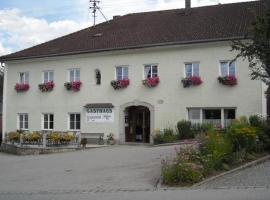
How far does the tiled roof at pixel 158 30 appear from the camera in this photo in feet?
92.8

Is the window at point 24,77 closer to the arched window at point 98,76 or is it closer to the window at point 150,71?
the arched window at point 98,76

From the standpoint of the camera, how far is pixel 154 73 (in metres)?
29.6

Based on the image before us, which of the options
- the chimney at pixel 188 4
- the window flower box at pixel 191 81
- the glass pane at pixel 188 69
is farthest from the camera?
the chimney at pixel 188 4

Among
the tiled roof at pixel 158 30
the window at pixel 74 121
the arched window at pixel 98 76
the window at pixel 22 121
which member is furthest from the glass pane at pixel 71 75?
the window at pixel 22 121

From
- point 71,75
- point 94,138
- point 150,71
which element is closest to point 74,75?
point 71,75

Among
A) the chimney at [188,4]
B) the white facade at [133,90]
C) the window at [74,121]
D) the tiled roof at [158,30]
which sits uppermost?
the chimney at [188,4]

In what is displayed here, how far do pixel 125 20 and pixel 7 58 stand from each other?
27.0 feet

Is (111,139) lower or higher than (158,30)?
lower

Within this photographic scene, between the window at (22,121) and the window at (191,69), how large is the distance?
12.0 m

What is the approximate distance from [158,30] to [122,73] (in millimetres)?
3343

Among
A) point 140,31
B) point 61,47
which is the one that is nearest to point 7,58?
point 61,47

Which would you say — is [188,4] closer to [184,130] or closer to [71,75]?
[71,75]

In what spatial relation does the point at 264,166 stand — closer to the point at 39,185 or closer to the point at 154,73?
the point at 39,185

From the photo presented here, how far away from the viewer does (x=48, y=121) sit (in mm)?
33719
